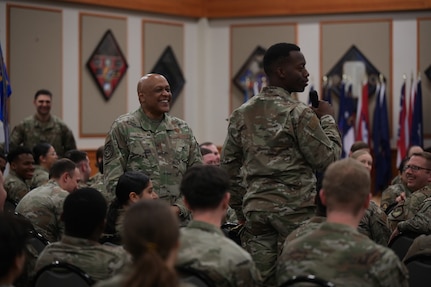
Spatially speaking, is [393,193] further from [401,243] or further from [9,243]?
[9,243]

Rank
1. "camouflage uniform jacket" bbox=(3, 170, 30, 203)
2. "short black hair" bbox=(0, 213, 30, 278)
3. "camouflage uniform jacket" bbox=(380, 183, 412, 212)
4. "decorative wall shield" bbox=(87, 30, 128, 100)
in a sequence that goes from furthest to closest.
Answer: "decorative wall shield" bbox=(87, 30, 128, 100) < "camouflage uniform jacket" bbox=(3, 170, 30, 203) < "camouflage uniform jacket" bbox=(380, 183, 412, 212) < "short black hair" bbox=(0, 213, 30, 278)

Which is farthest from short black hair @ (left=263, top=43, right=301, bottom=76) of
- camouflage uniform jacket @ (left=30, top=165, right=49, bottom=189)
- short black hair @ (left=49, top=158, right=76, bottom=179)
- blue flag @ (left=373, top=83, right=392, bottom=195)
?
blue flag @ (left=373, top=83, right=392, bottom=195)

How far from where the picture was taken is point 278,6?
12938mm

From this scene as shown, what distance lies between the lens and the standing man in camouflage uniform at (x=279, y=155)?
4078 mm

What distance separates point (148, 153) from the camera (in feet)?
16.2

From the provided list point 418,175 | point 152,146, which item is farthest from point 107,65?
point 152,146

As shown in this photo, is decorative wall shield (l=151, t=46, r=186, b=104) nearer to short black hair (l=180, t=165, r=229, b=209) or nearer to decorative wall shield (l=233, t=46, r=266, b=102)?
decorative wall shield (l=233, t=46, r=266, b=102)

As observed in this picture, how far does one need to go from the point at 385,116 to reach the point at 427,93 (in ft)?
2.34

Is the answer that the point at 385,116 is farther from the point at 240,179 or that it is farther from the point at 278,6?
the point at 240,179

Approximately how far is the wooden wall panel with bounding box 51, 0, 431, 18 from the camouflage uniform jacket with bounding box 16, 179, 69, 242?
265 inches

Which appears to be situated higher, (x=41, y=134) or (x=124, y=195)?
(x=41, y=134)

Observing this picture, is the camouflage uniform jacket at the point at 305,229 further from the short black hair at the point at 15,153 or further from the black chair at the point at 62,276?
the short black hair at the point at 15,153

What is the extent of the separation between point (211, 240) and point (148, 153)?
2031mm

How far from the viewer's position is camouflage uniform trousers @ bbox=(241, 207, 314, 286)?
4082mm
